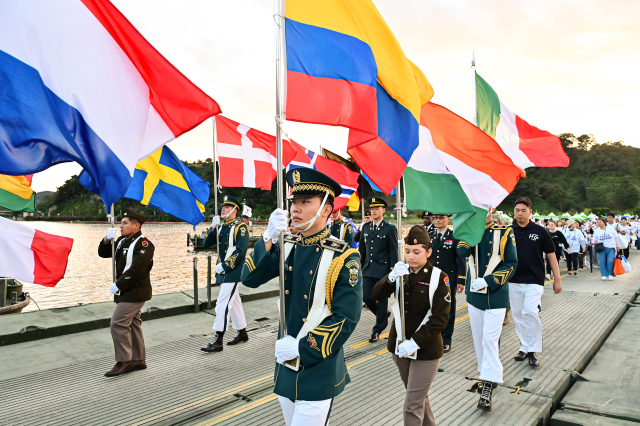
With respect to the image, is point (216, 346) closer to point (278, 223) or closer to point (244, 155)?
point (244, 155)

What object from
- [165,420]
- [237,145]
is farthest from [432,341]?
[237,145]

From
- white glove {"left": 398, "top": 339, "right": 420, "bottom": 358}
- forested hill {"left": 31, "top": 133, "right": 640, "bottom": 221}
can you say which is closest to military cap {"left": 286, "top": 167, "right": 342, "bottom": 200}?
white glove {"left": 398, "top": 339, "right": 420, "bottom": 358}

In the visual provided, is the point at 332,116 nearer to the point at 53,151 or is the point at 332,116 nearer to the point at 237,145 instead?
the point at 53,151

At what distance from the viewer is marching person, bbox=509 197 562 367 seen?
5648 millimetres

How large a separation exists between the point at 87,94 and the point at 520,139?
731 centimetres

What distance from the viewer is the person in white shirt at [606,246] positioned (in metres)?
13.0

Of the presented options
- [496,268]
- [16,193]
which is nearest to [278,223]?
[16,193]

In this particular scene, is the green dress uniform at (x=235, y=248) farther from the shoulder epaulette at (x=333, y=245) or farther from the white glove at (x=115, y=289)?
the shoulder epaulette at (x=333, y=245)

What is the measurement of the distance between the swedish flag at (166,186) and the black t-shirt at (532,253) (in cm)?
471

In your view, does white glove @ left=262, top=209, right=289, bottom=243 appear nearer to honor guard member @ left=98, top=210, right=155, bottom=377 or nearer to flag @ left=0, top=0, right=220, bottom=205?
flag @ left=0, top=0, right=220, bottom=205

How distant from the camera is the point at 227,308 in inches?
249

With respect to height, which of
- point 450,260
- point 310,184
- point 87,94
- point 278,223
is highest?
point 87,94

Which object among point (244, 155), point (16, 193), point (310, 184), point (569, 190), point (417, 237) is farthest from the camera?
point (569, 190)

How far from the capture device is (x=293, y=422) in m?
2.48
